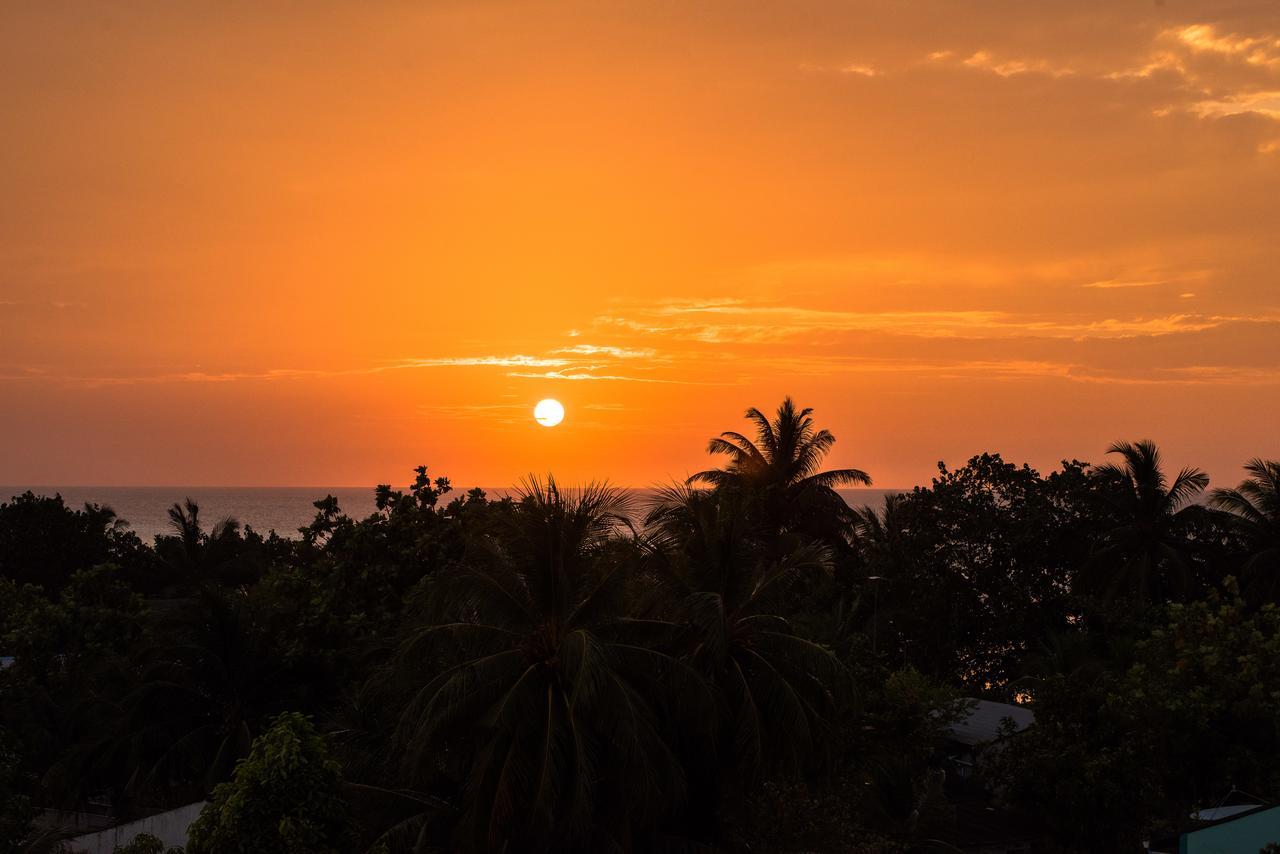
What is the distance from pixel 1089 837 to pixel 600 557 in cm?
1445

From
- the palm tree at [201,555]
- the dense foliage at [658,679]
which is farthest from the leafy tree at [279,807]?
the palm tree at [201,555]

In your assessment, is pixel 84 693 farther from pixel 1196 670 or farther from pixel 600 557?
pixel 1196 670

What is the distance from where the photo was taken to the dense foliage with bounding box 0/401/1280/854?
1936 centimetres

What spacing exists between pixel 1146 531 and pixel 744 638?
1174 inches

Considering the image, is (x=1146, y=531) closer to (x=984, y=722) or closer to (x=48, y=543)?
(x=984, y=722)

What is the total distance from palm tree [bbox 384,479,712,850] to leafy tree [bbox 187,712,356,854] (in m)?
3.98

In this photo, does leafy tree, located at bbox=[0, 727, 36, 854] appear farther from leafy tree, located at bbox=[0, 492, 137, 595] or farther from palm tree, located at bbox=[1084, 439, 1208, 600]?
leafy tree, located at bbox=[0, 492, 137, 595]

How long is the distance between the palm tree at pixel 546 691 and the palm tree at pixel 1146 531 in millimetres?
29892

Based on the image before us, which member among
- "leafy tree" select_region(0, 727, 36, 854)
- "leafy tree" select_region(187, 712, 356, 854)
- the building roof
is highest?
"leafy tree" select_region(187, 712, 356, 854)

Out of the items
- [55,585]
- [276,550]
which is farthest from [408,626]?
[276,550]

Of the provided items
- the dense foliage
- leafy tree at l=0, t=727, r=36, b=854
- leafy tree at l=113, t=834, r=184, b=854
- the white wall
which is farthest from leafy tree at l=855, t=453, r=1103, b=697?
leafy tree at l=113, t=834, r=184, b=854

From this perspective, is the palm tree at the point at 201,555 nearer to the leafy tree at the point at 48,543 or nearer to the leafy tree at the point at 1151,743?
the leafy tree at the point at 48,543

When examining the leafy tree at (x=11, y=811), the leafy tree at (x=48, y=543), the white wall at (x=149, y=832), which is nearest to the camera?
the leafy tree at (x=11, y=811)

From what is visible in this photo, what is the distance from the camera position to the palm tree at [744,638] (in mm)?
20906
